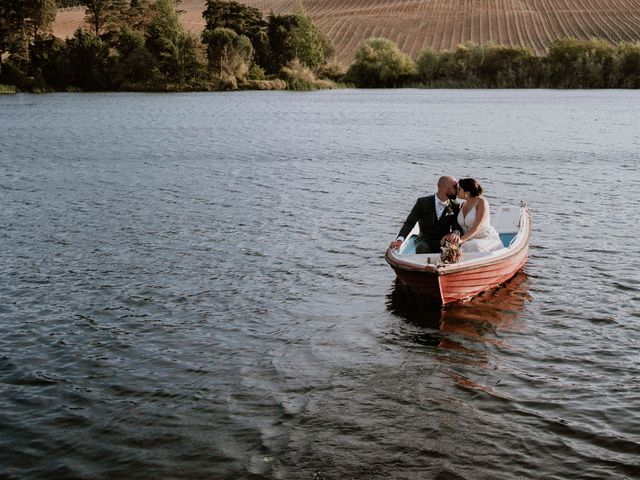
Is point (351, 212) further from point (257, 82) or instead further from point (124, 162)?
point (257, 82)

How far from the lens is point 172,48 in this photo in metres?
93.2

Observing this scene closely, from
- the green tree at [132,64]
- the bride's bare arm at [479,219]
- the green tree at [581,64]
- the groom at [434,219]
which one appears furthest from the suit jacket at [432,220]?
the green tree at [132,64]

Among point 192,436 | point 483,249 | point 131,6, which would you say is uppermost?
point 131,6

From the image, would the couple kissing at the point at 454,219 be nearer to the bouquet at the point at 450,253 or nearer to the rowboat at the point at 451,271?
the rowboat at the point at 451,271

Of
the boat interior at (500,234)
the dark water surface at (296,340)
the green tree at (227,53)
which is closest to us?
the dark water surface at (296,340)

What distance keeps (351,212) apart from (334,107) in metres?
42.9

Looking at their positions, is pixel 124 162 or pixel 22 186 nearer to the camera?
pixel 22 186

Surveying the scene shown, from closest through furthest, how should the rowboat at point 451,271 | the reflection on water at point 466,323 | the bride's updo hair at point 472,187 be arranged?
the reflection on water at point 466,323 → the rowboat at point 451,271 → the bride's updo hair at point 472,187

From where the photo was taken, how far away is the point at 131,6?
11188 cm

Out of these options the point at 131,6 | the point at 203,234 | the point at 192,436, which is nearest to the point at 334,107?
the point at 203,234

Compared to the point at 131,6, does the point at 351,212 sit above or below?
below

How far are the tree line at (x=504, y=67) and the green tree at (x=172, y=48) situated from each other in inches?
898

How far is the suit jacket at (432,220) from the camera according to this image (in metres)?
12.6

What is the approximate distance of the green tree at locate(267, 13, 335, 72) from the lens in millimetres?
104000
